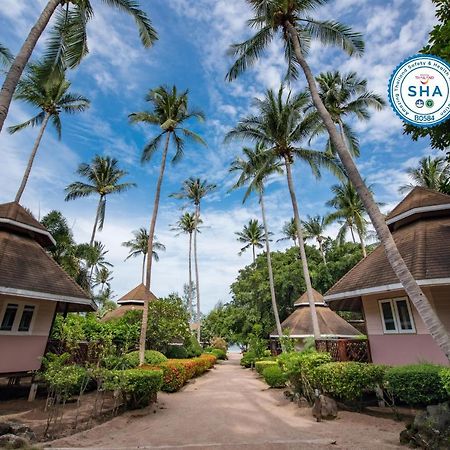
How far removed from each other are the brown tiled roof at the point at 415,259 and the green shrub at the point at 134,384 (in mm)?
7687

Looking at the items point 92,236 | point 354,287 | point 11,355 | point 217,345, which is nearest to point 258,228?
point 217,345

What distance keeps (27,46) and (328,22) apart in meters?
10.7

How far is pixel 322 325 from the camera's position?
2067 cm

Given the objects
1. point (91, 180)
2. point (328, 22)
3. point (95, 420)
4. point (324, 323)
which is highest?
point (91, 180)

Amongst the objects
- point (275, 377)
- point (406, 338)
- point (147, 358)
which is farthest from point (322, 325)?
point (147, 358)

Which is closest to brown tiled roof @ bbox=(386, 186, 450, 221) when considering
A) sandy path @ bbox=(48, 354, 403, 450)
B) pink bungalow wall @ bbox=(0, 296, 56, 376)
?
sandy path @ bbox=(48, 354, 403, 450)

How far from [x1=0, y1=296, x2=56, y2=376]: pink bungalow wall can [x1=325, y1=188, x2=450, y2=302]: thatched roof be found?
11575 millimetres

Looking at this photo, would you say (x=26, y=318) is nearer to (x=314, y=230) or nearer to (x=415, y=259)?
(x=415, y=259)

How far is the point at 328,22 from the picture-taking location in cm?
1204

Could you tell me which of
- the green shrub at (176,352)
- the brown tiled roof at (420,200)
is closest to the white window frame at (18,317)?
the green shrub at (176,352)

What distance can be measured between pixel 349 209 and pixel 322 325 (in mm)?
13415

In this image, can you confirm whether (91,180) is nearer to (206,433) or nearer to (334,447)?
(206,433)

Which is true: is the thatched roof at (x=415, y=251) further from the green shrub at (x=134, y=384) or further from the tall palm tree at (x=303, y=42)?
the green shrub at (x=134, y=384)

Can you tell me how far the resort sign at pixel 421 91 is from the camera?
798 cm
